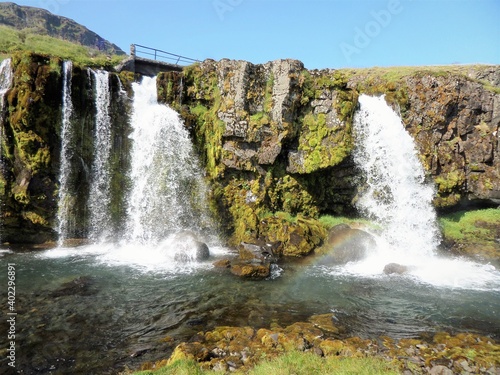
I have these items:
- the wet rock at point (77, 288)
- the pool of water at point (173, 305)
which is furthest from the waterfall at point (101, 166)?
the wet rock at point (77, 288)

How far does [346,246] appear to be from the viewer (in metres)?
20.4

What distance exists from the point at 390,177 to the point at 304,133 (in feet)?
22.7

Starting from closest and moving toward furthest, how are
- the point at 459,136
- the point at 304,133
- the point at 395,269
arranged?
the point at 395,269
the point at 304,133
the point at 459,136

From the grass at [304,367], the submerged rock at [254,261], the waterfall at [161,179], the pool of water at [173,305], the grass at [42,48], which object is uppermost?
the grass at [42,48]

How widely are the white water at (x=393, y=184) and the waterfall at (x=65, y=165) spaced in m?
19.5

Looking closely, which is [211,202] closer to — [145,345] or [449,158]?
[145,345]

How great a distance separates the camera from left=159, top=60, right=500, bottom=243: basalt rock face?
22297 mm

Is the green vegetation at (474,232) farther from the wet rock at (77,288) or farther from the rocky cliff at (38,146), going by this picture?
the rocky cliff at (38,146)

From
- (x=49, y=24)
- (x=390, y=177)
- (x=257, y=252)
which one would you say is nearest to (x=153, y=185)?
(x=257, y=252)

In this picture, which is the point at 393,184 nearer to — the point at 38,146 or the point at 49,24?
the point at 38,146

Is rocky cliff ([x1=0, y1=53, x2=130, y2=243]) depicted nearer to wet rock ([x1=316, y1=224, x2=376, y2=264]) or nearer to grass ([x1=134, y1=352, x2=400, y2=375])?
wet rock ([x1=316, y1=224, x2=376, y2=264])

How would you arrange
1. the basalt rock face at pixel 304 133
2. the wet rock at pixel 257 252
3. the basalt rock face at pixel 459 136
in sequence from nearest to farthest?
the wet rock at pixel 257 252, the basalt rock face at pixel 304 133, the basalt rock face at pixel 459 136

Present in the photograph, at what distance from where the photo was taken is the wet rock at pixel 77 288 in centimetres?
1408

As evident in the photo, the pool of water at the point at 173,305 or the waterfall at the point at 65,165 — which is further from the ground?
the waterfall at the point at 65,165
